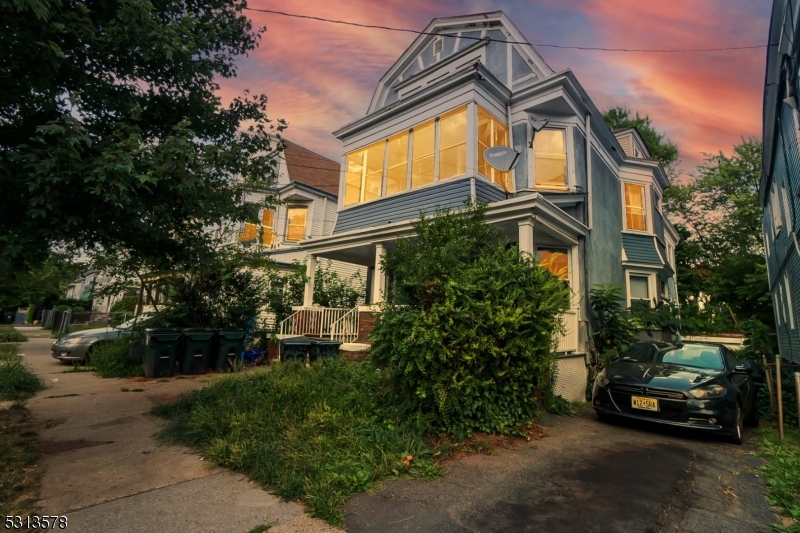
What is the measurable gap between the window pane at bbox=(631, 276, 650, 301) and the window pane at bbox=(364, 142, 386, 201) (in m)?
8.35

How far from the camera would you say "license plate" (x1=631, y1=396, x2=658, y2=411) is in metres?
5.34

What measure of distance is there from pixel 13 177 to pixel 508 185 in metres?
9.45

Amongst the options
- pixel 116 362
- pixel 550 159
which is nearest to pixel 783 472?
pixel 550 159

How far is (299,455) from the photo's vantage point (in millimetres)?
3723

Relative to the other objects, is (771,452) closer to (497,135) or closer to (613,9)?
(613,9)

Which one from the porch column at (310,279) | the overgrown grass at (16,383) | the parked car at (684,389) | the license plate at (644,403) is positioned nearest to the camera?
the parked car at (684,389)

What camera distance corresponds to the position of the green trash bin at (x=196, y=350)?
353 inches

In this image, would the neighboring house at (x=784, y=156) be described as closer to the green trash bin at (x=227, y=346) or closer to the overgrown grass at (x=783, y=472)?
the overgrown grass at (x=783, y=472)

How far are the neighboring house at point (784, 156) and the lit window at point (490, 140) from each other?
5.37 m

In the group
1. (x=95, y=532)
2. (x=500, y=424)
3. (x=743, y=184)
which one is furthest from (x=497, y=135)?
(x=743, y=184)

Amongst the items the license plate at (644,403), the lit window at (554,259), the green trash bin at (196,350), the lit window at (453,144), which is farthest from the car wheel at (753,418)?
the green trash bin at (196,350)

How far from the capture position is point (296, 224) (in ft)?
61.4

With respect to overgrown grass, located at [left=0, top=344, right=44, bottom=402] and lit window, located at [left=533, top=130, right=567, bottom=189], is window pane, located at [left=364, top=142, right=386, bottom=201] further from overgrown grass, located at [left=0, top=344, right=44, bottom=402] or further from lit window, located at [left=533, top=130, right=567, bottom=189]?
overgrown grass, located at [left=0, top=344, right=44, bottom=402]

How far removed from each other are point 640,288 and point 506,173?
5901 millimetres
